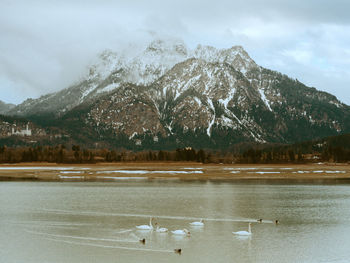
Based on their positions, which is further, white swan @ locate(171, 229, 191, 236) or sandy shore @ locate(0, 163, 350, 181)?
A: sandy shore @ locate(0, 163, 350, 181)

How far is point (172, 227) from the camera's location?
162 ft

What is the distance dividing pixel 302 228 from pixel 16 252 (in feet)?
90.2

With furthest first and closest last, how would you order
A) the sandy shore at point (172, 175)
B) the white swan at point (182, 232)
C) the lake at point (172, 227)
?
1. the sandy shore at point (172, 175)
2. the white swan at point (182, 232)
3. the lake at point (172, 227)

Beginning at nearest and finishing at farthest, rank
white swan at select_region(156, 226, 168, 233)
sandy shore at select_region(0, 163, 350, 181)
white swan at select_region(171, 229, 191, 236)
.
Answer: white swan at select_region(171, 229, 191, 236) → white swan at select_region(156, 226, 168, 233) → sandy shore at select_region(0, 163, 350, 181)

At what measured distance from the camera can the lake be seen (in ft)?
125

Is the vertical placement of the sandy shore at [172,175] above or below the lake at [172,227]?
above

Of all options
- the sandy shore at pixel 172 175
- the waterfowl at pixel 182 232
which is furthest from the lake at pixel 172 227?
the sandy shore at pixel 172 175

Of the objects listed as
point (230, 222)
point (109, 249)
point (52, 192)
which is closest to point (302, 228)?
point (230, 222)

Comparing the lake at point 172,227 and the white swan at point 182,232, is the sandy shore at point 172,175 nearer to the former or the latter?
the lake at point 172,227

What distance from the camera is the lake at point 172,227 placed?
38.2m

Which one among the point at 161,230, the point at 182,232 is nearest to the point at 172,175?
the point at 161,230

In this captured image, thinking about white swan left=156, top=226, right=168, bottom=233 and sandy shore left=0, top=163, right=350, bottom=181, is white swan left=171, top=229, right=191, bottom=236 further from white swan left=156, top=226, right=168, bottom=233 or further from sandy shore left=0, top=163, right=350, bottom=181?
sandy shore left=0, top=163, right=350, bottom=181

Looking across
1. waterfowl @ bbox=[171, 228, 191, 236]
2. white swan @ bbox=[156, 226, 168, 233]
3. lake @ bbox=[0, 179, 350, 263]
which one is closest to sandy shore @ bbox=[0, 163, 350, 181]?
lake @ bbox=[0, 179, 350, 263]

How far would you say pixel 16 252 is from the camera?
126 ft
